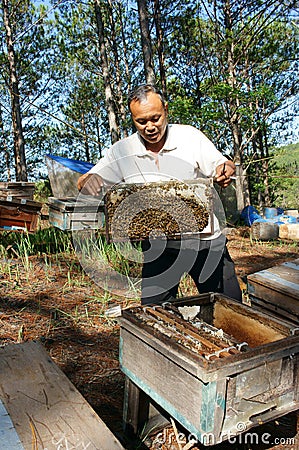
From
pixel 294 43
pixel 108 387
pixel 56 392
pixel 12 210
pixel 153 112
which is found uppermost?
pixel 294 43

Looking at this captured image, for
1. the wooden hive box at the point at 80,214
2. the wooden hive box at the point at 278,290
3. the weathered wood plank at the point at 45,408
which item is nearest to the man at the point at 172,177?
the wooden hive box at the point at 278,290

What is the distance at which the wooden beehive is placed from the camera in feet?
3.99

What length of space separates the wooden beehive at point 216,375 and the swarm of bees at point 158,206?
24.9 inches

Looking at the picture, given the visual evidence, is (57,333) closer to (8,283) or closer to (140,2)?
(8,283)

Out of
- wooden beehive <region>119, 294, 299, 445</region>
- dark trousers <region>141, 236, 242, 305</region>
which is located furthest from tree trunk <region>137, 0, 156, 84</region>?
wooden beehive <region>119, 294, 299, 445</region>

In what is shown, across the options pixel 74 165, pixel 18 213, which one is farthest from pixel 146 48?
pixel 18 213

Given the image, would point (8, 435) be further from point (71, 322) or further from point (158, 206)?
point (71, 322)

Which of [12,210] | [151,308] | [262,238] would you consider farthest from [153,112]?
[262,238]

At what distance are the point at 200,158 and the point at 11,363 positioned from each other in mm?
1363

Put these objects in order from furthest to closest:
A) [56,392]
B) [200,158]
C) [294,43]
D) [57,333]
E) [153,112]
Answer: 1. [294,43]
2. [57,333]
3. [200,158]
4. [153,112]
5. [56,392]

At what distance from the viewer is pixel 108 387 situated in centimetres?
222

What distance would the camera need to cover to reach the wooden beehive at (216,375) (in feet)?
3.99

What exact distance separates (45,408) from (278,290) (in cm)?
150

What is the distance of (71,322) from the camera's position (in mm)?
3016
